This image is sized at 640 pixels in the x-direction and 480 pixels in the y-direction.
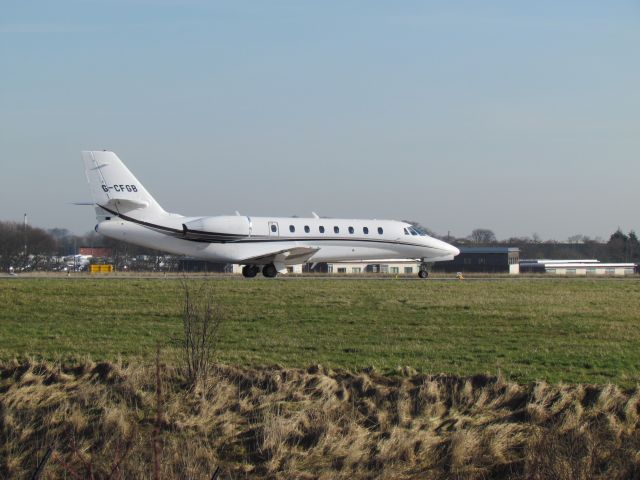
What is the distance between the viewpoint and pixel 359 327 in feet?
76.7

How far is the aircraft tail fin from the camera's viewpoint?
40.1 metres

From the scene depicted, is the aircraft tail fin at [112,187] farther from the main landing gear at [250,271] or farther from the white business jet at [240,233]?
the main landing gear at [250,271]

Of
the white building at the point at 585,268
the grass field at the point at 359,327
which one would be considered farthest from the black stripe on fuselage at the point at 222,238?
the white building at the point at 585,268

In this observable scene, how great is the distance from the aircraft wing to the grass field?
9358 millimetres

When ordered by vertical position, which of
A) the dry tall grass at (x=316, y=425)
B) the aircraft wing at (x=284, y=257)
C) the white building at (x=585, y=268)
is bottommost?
the dry tall grass at (x=316, y=425)

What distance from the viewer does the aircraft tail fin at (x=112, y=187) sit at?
132 ft

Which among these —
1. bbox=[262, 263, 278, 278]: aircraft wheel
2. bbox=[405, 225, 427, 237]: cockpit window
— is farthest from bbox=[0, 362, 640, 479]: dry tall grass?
bbox=[405, 225, 427, 237]: cockpit window

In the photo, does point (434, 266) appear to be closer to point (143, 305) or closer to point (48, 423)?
point (143, 305)

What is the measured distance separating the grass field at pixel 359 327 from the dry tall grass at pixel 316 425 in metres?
1.51

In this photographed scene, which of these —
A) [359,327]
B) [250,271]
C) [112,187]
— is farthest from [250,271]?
[359,327]

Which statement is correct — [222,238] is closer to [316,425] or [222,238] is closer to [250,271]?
[250,271]

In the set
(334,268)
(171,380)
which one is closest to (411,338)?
(171,380)

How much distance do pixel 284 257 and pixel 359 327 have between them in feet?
68.0

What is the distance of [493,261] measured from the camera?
282 feet
